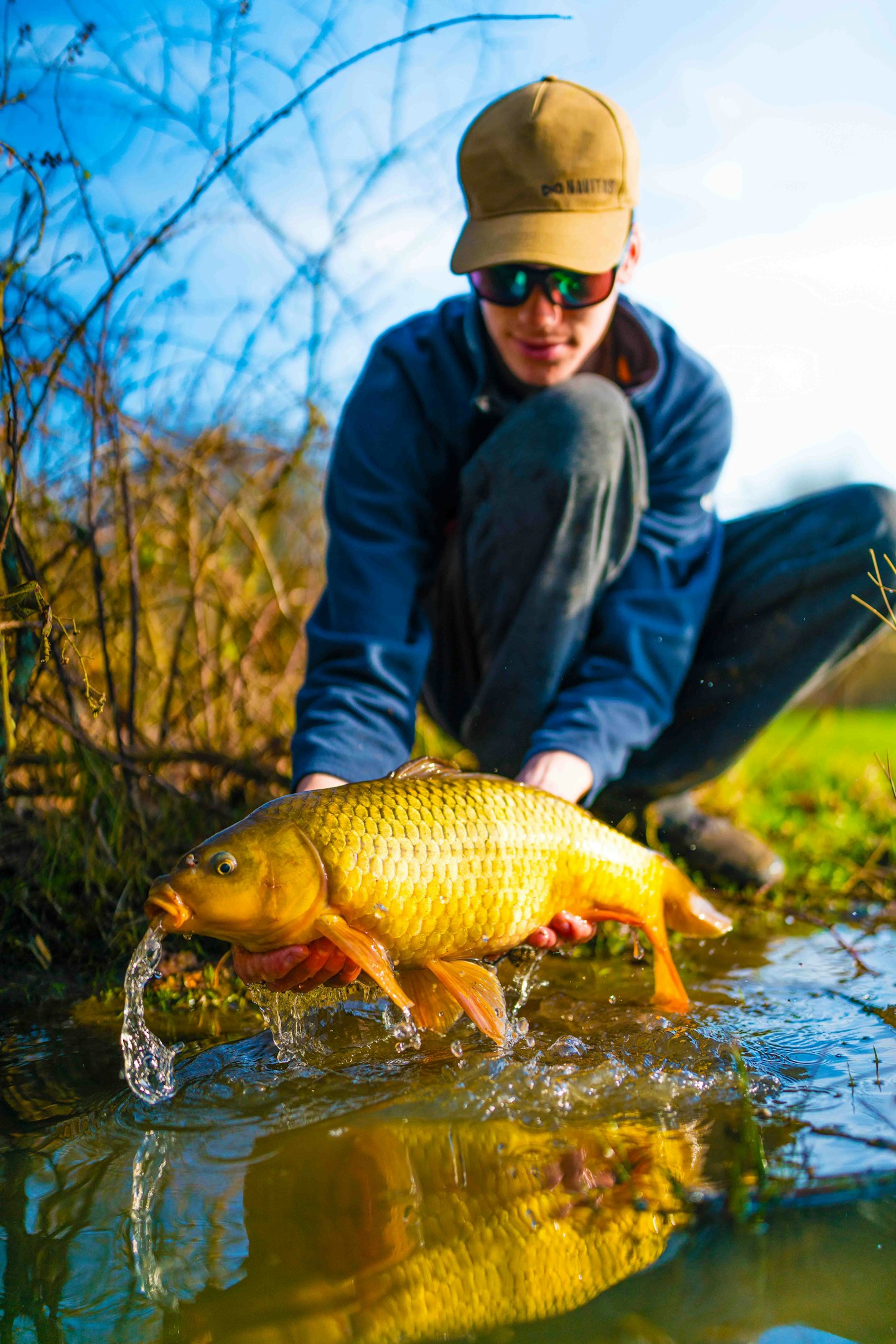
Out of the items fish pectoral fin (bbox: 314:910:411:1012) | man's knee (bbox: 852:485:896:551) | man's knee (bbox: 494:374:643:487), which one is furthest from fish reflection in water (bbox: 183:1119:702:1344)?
man's knee (bbox: 852:485:896:551)

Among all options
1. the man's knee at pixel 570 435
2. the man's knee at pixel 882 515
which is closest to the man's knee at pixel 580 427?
the man's knee at pixel 570 435

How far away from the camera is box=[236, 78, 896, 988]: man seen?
215 cm

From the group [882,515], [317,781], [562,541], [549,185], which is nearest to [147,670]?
[317,781]

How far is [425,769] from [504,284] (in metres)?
1.05

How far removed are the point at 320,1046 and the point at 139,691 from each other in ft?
4.78

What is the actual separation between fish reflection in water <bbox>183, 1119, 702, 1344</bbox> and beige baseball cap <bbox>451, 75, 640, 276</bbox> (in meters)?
1.59

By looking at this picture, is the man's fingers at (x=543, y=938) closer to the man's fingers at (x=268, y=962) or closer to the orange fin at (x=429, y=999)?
the orange fin at (x=429, y=999)

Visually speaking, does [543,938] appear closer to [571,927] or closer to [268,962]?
[571,927]

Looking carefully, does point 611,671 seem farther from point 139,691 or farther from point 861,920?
point 139,691

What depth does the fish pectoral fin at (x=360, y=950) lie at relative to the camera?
1438 mm

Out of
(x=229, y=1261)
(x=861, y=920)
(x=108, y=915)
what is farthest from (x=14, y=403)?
(x=861, y=920)

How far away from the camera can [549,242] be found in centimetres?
210

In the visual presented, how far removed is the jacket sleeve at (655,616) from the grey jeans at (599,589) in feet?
0.21

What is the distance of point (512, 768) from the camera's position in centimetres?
254
